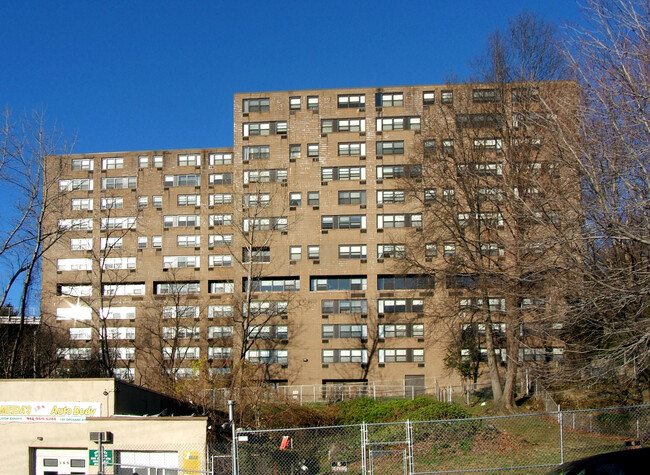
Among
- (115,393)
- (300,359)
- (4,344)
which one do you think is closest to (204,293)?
(300,359)

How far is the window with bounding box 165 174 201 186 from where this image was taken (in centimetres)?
6384

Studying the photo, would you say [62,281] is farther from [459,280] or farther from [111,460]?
[111,460]

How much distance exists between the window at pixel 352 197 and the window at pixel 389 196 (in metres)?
1.31

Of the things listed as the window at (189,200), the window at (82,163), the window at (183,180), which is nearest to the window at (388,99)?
the window at (183,180)

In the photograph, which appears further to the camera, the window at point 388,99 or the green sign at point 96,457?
the window at point 388,99

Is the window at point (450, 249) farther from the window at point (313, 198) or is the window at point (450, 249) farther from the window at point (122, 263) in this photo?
the window at point (122, 263)

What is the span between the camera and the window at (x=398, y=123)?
190 feet

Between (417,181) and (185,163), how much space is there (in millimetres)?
31179

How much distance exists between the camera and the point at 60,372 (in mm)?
53875

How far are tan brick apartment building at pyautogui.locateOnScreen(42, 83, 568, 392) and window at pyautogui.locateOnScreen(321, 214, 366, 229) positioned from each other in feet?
0.33

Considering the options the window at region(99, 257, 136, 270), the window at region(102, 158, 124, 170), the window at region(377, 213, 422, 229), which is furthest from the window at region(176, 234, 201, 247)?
the window at region(377, 213, 422, 229)

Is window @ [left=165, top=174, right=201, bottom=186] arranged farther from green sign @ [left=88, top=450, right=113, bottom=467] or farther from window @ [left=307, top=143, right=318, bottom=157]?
green sign @ [left=88, top=450, right=113, bottom=467]

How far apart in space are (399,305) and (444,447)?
34.5m

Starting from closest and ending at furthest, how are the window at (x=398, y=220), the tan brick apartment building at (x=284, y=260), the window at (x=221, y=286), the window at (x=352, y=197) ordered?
the tan brick apartment building at (x=284, y=260)
the window at (x=398, y=220)
the window at (x=352, y=197)
the window at (x=221, y=286)
